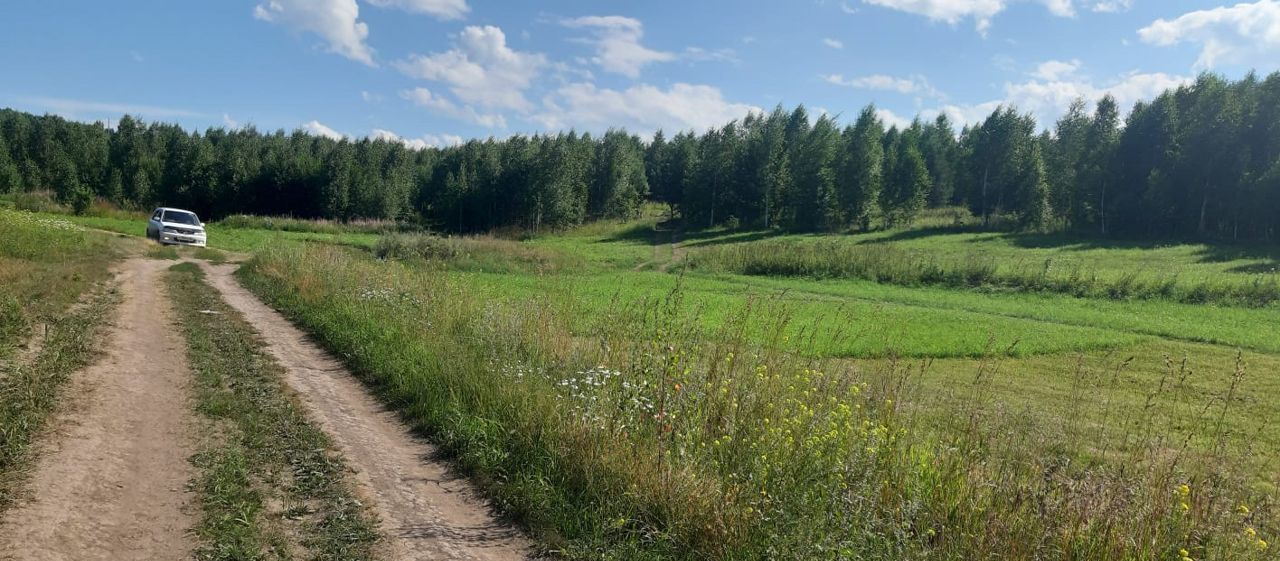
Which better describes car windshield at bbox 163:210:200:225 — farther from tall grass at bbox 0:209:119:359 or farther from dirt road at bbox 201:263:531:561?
dirt road at bbox 201:263:531:561

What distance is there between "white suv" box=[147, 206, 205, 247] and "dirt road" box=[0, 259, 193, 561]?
2360 cm

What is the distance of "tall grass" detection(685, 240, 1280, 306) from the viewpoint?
85.2ft

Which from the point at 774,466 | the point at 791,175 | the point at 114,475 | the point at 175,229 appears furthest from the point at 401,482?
the point at 791,175

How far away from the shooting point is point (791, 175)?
222 feet

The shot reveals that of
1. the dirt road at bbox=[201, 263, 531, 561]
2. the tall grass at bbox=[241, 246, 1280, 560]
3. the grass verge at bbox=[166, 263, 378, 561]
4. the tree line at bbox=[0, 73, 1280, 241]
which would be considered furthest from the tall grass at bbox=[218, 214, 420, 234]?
the tall grass at bbox=[241, 246, 1280, 560]

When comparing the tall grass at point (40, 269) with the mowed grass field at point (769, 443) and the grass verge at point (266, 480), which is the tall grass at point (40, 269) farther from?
the mowed grass field at point (769, 443)

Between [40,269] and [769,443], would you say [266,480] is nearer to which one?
[769,443]

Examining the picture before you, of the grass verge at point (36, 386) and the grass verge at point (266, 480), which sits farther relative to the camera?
the grass verge at point (36, 386)

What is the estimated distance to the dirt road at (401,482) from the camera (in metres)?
4.57

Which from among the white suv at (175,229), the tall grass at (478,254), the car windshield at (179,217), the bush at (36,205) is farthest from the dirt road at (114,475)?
the bush at (36,205)

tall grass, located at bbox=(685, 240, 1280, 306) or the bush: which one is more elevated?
the bush

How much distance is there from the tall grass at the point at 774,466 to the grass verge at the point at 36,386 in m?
2.96

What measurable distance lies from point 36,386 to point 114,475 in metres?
2.62

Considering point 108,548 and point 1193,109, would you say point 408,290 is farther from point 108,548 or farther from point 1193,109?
point 1193,109
